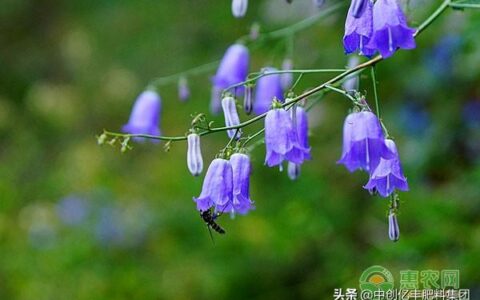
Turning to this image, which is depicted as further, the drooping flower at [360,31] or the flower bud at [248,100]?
the flower bud at [248,100]

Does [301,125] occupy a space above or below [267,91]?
below

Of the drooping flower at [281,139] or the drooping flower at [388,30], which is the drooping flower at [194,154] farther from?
the drooping flower at [388,30]

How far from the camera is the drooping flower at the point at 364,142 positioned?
6.53 ft

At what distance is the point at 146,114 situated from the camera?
10.4ft

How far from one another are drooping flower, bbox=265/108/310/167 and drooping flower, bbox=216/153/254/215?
0.23ft

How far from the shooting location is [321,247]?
441 cm

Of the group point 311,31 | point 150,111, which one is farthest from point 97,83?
point 150,111

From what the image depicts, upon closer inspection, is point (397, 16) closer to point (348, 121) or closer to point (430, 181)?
point (348, 121)

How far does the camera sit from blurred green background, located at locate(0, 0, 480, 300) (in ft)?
12.4

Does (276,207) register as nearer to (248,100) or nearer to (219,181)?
(248,100)
